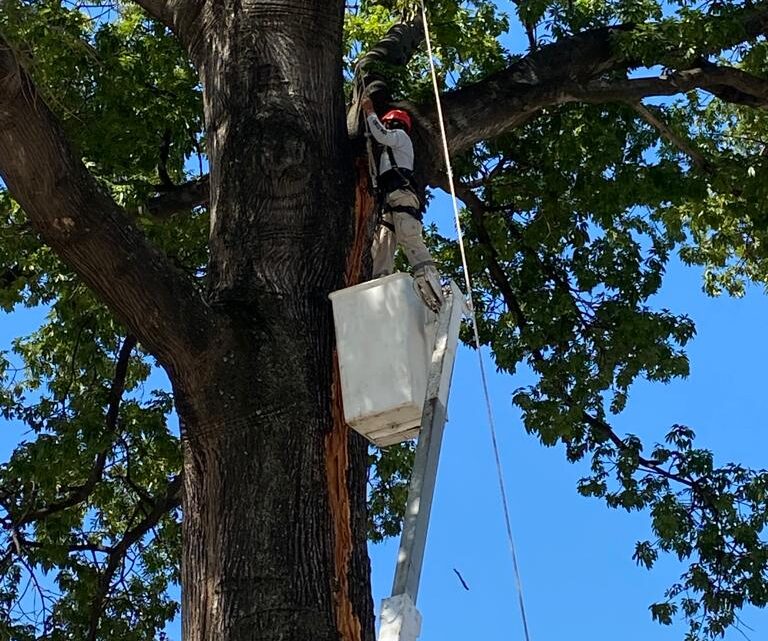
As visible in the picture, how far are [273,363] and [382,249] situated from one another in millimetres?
1054

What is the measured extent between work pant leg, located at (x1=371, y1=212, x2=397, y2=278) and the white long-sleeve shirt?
0.26m

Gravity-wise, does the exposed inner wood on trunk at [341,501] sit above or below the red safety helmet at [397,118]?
below

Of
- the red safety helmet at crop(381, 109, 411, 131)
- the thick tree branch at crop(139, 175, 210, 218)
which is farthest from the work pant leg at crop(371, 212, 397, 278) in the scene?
the thick tree branch at crop(139, 175, 210, 218)

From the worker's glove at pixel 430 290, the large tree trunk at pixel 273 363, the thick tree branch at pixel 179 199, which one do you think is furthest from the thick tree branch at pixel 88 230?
the thick tree branch at pixel 179 199

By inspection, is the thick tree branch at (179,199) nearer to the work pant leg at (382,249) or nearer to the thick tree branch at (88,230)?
the work pant leg at (382,249)

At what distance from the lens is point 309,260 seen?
563 cm

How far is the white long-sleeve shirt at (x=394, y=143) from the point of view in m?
6.05

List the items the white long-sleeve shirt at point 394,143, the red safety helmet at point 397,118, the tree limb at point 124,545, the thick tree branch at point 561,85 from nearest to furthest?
the white long-sleeve shirt at point 394,143
the red safety helmet at point 397,118
the thick tree branch at point 561,85
the tree limb at point 124,545

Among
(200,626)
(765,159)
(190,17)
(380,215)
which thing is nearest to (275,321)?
(380,215)

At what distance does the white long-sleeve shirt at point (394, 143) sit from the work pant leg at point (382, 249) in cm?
26

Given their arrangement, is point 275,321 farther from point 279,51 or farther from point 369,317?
point 279,51

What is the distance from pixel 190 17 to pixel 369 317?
2349 millimetres

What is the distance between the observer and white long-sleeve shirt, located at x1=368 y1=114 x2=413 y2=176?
6.05m

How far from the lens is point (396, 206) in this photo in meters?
5.92
